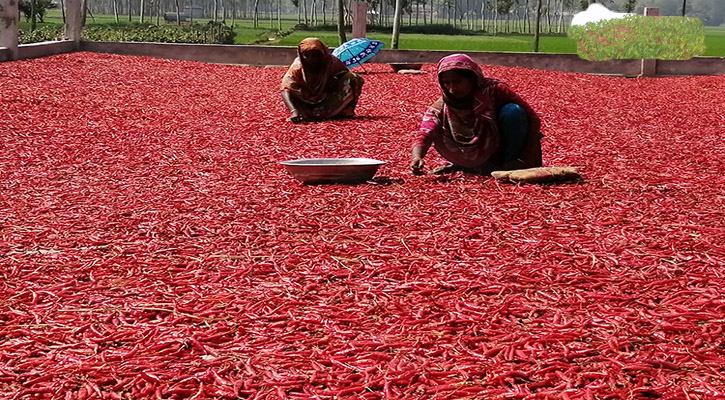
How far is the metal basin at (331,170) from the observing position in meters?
7.12

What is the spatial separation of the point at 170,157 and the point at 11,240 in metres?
3.51

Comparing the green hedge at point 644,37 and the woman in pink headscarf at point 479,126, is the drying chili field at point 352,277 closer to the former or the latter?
the woman in pink headscarf at point 479,126

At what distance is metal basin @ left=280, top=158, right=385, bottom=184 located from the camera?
280 inches

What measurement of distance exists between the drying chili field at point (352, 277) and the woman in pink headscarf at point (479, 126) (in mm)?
301

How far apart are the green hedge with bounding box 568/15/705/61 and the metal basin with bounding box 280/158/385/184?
24800 mm

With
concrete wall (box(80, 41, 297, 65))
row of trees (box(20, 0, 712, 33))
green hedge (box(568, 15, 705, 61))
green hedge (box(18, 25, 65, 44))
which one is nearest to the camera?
concrete wall (box(80, 41, 297, 65))

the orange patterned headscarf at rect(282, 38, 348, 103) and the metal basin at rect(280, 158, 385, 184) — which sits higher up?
the orange patterned headscarf at rect(282, 38, 348, 103)

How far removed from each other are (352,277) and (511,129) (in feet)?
10.1

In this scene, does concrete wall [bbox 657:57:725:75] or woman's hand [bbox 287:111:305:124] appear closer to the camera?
woman's hand [bbox 287:111:305:124]

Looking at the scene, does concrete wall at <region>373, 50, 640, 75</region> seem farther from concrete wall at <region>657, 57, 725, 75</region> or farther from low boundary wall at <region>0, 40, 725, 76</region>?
concrete wall at <region>657, 57, 725, 75</region>

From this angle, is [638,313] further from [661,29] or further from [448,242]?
[661,29]

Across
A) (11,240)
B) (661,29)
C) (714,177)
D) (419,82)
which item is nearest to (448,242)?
(11,240)

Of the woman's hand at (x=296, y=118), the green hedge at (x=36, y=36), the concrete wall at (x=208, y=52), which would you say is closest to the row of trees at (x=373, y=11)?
the green hedge at (x=36, y=36)

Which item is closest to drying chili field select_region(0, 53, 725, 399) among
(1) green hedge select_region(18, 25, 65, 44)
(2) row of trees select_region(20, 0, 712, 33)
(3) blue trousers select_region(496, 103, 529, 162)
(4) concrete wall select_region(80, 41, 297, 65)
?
(3) blue trousers select_region(496, 103, 529, 162)
